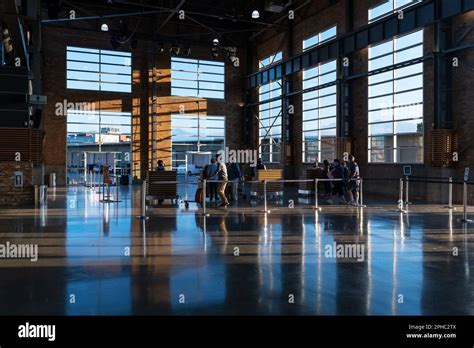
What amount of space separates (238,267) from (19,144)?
13715 mm

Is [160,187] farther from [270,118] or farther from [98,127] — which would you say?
[270,118]

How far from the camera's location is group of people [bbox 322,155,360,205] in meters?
18.0

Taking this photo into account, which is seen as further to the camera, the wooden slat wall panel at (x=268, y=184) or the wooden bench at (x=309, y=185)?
the wooden bench at (x=309, y=185)

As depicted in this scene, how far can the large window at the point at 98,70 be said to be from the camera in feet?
110

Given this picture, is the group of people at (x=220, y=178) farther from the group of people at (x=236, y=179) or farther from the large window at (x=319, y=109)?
the large window at (x=319, y=109)

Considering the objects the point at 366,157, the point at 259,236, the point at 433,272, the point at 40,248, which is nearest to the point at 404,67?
the point at 366,157

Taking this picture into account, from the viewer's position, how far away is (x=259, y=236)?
10.6 meters

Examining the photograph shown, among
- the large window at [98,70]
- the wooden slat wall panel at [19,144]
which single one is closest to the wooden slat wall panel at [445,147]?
the wooden slat wall panel at [19,144]

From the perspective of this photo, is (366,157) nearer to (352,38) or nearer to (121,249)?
(352,38)

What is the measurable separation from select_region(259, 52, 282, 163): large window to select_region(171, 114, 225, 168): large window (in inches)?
143

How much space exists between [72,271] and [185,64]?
31.9 metres

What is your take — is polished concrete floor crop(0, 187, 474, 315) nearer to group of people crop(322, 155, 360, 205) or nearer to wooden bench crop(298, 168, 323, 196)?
group of people crop(322, 155, 360, 205)

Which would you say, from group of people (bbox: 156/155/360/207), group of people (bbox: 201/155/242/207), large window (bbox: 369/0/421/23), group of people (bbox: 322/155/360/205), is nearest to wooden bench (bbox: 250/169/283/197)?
group of people (bbox: 156/155/360/207)

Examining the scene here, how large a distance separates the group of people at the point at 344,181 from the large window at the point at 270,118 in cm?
1211
